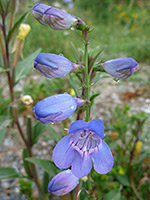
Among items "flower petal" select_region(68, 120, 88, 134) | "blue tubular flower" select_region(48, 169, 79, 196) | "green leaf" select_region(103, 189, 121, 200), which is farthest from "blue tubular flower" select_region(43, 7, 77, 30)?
"green leaf" select_region(103, 189, 121, 200)

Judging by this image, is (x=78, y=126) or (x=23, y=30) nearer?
(x=78, y=126)

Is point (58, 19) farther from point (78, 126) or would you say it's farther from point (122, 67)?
point (78, 126)

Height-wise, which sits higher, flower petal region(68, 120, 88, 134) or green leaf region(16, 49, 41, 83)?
flower petal region(68, 120, 88, 134)

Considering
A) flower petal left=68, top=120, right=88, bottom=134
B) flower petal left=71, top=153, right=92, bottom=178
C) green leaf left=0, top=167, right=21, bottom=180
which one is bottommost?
green leaf left=0, top=167, right=21, bottom=180

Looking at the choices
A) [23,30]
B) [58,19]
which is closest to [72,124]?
[58,19]

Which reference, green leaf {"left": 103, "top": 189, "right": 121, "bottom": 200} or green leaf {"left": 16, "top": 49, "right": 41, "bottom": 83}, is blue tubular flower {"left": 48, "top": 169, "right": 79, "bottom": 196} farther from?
green leaf {"left": 16, "top": 49, "right": 41, "bottom": 83}

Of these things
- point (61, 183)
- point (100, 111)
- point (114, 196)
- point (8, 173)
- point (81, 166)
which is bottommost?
point (100, 111)

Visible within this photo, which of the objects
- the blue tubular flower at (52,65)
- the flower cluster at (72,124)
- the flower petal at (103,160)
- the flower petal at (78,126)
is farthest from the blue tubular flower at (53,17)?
the flower petal at (103,160)
